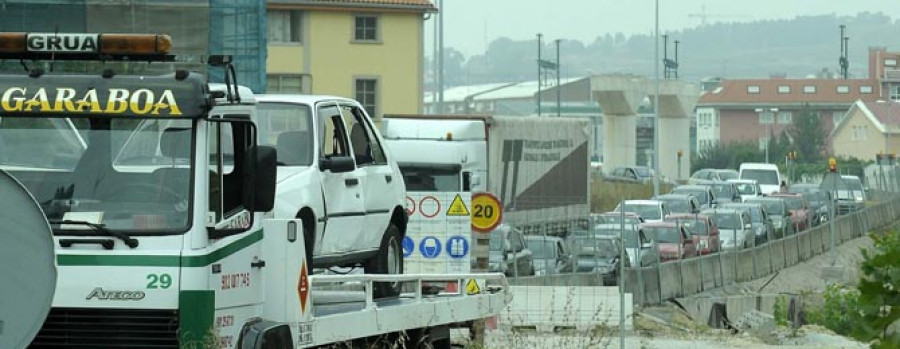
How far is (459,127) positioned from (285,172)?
83.8ft

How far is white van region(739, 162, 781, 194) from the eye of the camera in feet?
232

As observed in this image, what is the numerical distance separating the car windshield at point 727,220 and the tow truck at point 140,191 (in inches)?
1526

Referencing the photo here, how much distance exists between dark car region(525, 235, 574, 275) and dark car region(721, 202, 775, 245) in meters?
12.6

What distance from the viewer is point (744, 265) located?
4525cm

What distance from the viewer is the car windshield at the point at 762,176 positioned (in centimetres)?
7164

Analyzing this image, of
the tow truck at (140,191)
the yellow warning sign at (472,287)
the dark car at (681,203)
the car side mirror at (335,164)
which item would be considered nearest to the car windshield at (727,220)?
the dark car at (681,203)

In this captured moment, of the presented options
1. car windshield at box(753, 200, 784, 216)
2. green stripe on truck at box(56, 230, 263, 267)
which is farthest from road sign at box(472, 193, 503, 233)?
car windshield at box(753, 200, 784, 216)

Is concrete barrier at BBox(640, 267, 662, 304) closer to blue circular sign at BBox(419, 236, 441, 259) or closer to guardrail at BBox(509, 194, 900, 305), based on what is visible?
guardrail at BBox(509, 194, 900, 305)

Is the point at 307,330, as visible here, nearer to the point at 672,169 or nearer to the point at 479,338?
the point at 479,338

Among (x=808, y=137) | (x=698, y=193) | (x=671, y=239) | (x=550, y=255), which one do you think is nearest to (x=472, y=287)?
(x=550, y=255)

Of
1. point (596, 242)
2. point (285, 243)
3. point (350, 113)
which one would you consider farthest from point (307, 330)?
point (596, 242)

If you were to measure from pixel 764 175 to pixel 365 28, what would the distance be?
16.4 m

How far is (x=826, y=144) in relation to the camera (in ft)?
517

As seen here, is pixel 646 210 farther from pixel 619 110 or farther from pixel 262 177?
pixel 619 110
